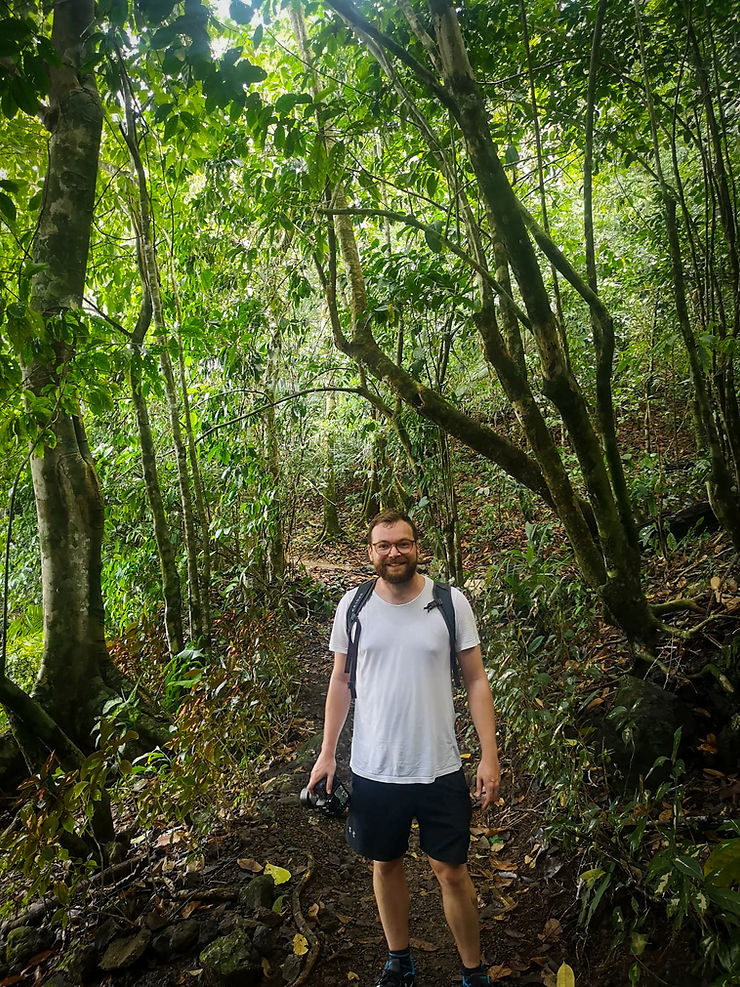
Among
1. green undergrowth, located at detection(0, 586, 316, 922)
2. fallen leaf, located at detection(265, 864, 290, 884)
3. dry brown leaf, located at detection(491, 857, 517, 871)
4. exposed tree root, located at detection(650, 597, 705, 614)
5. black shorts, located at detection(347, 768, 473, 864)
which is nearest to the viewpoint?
black shorts, located at detection(347, 768, 473, 864)

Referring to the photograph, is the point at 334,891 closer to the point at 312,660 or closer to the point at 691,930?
the point at 691,930

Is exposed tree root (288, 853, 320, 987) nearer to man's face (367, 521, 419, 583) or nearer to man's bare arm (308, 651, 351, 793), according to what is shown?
man's bare arm (308, 651, 351, 793)

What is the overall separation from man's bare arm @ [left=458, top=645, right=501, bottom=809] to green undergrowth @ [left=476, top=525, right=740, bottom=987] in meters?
0.56

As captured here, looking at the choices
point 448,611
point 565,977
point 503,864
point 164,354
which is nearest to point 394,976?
point 565,977

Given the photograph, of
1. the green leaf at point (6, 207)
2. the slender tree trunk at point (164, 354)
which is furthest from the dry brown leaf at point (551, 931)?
the green leaf at point (6, 207)

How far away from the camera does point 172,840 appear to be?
361 cm

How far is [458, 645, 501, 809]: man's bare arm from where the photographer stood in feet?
8.02

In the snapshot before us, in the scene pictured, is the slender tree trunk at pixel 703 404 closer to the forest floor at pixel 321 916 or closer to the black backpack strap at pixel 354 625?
the forest floor at pixel 321 916

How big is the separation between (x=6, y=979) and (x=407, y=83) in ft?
18.3

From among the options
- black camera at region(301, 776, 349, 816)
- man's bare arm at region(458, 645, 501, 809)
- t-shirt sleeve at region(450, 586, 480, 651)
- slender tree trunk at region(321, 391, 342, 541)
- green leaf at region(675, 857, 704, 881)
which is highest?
slender tree trunk at region(321, 391, 342, 541)

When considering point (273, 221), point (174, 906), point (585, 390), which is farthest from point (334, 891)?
point (585, 390)

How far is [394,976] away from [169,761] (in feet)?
5.65

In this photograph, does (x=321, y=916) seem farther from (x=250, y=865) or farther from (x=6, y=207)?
(x=6, y=207)

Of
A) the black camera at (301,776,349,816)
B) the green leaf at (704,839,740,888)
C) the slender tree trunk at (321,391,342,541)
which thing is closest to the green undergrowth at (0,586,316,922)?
the black camera at (301,776,349,816)
